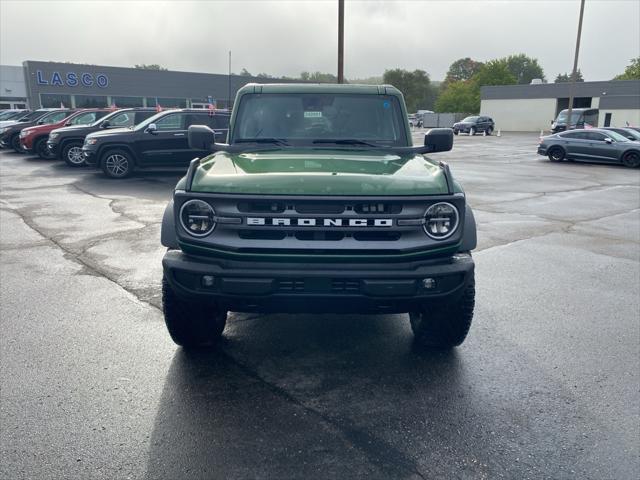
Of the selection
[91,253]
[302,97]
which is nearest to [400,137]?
[302,97]

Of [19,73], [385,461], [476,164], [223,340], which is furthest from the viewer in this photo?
[19,73]

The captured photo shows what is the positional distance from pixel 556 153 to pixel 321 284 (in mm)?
21396

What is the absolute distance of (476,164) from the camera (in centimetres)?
2089

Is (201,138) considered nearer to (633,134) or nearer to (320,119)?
(320,119)

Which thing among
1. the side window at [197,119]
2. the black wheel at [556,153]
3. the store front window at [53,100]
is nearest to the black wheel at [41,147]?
the side window at [197,119]

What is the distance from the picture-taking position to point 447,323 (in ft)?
12.7

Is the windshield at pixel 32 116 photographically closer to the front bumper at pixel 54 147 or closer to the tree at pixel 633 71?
the front bumper at pixel 54 147

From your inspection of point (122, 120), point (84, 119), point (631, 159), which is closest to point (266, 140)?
point (122, 120)

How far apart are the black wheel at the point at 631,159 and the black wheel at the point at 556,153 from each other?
2.35 metres

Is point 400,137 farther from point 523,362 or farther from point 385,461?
point 385,461

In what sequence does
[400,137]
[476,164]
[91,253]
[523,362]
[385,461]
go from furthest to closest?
[476,164], [91,253], [400,137], [523,362], [385,461]

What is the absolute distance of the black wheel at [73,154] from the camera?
16.5 metres

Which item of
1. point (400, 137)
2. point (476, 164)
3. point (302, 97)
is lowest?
point (476, 164)

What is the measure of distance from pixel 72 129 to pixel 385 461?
53.5 feet
